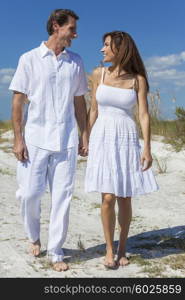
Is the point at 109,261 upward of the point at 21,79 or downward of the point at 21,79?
downward

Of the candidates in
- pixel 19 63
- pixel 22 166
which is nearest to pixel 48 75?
pixel 19 63

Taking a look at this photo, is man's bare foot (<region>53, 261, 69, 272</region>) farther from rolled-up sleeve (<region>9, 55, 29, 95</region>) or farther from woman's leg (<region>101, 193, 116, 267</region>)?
rolled-up sleeve (<region>9, 55, 29, 95</region>)

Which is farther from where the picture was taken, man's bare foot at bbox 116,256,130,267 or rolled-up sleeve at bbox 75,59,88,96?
man's bare foot at bbox 116,256,130,267

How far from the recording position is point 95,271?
12.9 feet

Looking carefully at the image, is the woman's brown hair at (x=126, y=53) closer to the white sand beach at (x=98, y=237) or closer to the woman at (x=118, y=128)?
the woman at (x=118, y=128)

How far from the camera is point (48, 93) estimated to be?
3.78 metres

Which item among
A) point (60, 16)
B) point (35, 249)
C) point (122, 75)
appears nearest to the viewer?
point (60, 16)

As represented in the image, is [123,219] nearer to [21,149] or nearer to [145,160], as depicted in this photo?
[145,160]

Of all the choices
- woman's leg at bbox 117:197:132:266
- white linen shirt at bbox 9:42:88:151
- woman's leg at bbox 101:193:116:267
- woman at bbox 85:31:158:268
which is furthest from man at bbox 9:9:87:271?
woman's leg at bbox 117:197:132:266

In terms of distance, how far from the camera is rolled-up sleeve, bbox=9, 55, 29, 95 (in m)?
3.76

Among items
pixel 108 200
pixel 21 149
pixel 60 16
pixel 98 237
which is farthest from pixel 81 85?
pixel 98 237

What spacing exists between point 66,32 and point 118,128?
2.51 feet

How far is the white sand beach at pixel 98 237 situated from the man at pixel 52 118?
25 cm

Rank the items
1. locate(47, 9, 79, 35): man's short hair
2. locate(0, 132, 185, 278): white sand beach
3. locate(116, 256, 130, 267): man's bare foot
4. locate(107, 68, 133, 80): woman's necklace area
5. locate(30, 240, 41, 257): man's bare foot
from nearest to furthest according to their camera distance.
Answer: locate(47, 9, 79, 35): man's short hair
locate(107, 68, 133, 80): woman's necklace area
locate(0, 132, 185, 278): white sand beach
locate(116, 256, 130, 267): man's bare foot
locate(30, 240, 41, 257): man's bare foot
